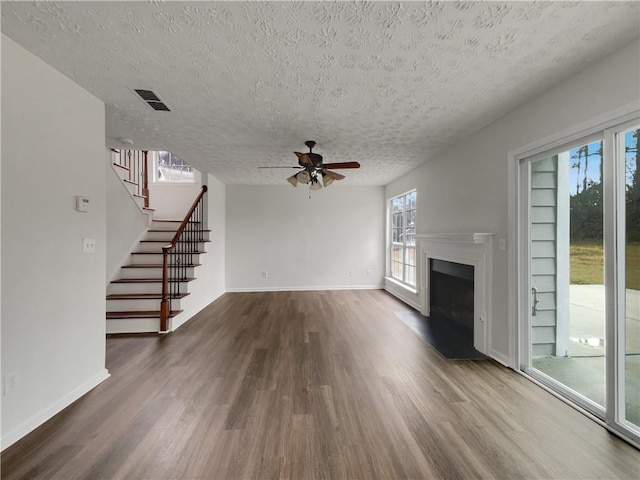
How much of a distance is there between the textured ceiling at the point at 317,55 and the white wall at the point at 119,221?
6.89 ft

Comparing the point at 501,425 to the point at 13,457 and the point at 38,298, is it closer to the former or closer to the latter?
the point at 13,457

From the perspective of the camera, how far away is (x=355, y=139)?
3.35 m

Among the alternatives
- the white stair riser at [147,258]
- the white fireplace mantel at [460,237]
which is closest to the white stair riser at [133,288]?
the white stair riser at [147,258]

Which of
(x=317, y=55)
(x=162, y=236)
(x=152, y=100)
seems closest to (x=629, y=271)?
(x=317, y=55)

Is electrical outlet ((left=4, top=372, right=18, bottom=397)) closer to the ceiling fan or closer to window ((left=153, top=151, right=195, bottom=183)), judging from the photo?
the ceiling fan

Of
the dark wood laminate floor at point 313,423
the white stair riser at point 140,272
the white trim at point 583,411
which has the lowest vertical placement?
the dark wood laminate floor at point 313,423

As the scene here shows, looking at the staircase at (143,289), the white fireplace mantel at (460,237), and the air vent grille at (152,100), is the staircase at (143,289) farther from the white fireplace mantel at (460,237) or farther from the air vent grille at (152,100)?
the white fireplace mantel at (460,237)

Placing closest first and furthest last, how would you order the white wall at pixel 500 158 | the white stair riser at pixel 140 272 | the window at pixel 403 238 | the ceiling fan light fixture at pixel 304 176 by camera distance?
the white wall at pixel 500 158
the ceiling fan light fixture at pixel 304 176
the white stair riser at pixel 140 272
the window at pixel 403 238

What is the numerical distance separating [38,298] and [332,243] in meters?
5.20

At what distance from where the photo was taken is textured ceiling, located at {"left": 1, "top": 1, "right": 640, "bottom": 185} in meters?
1.44

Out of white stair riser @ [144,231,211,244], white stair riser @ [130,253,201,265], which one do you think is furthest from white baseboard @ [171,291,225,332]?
white stair riser @ [144,231,211,244]

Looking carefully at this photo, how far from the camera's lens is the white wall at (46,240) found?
1684 millimetres

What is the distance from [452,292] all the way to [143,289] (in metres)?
4.49

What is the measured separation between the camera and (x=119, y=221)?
471 centimetres
